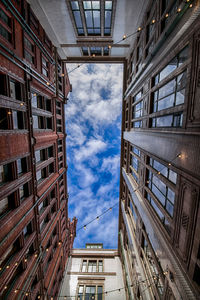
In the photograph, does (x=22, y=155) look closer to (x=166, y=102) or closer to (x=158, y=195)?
(x=158, y=195)

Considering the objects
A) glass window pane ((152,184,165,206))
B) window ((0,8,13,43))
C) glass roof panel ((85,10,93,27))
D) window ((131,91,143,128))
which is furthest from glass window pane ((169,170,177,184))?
glass roof panel ((85,10,93,27))

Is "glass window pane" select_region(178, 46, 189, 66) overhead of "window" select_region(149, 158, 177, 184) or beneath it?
overhead

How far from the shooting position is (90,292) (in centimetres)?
2759

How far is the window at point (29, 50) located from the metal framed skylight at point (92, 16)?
7.36 m

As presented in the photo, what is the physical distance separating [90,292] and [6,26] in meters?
44.2

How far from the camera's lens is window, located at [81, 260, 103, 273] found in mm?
32219

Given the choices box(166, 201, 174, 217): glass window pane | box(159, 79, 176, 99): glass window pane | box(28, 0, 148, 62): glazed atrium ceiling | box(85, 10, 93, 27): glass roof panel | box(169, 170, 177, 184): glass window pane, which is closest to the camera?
box(169, 170, 177, 184): glass window pane

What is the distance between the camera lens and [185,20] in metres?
8.84

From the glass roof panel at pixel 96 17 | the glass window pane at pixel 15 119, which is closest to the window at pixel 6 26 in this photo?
the glass window pane at pixel 15 119

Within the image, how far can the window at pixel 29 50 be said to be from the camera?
14969 mm

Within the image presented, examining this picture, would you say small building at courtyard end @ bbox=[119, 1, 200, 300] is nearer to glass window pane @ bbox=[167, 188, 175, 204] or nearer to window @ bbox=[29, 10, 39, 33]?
glass window pane @ bbox=[167, 188, 175, 204]

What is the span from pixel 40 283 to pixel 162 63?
30.2 m

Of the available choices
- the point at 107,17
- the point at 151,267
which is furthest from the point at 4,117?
the point at 151,267

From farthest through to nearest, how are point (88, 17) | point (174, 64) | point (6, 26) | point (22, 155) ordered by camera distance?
point (88, 17) → point (22, 155) → point (6, 26) → point (174, 64)
